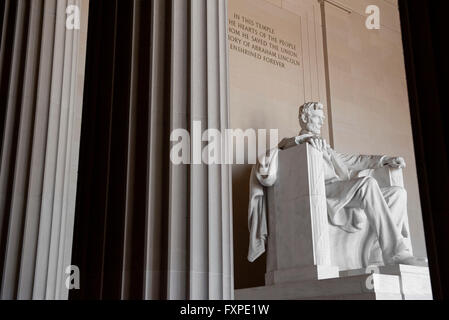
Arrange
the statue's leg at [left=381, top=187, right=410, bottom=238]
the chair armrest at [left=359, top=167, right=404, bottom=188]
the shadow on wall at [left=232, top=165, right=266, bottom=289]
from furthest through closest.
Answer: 1. the shadow on wall at [left=232, top=165, right=266, bottom=289]
2. the chair armrest at [left=359, top=167, right=404, bottom=188]
3. the statue's leg at [left=381, top=187, right=410, bottom=238]

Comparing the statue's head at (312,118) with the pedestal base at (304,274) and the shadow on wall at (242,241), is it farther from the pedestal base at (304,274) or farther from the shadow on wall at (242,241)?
the pedestal base at (304,274)

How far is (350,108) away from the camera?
33.9 ft

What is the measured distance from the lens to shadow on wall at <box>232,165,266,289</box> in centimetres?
790

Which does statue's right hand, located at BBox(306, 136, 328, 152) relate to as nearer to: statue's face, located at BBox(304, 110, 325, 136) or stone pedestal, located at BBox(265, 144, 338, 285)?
stone pedestal, located at BBox(265, 144, 338, 285)

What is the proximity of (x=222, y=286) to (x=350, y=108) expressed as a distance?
8.18 meters

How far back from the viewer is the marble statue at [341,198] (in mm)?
6156

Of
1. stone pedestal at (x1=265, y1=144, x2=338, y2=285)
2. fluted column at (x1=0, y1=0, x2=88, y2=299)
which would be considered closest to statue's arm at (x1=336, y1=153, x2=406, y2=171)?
stone pedestal at (x1=265, y1=144, x2=338, y2=285)

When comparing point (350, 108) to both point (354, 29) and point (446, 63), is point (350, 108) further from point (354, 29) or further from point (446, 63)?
point (446, 63)

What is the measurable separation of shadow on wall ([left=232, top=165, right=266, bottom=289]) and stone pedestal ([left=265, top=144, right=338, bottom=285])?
1427mm

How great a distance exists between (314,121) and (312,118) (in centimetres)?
5

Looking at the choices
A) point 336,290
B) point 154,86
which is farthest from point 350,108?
point 154,86

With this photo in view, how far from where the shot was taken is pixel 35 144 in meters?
3.94

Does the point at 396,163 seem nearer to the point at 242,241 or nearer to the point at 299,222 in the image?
the point at 299,222

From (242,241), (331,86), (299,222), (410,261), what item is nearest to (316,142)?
(299,222)
